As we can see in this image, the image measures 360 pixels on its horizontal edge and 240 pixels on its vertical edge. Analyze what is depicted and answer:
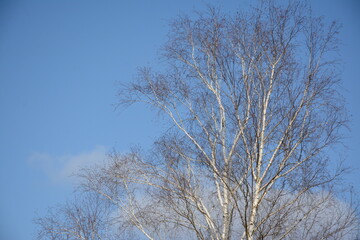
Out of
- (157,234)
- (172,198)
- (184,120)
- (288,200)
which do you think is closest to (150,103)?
(184,120)

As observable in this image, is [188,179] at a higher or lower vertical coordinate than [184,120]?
lower

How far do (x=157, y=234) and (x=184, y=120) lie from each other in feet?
7.96

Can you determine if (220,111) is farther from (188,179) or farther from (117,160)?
(117,160)

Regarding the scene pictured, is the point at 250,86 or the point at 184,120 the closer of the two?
the point at 250,86

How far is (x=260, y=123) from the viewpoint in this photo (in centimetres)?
750

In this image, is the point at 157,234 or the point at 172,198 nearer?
the point at 172,198

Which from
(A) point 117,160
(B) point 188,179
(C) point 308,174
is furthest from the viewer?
(A) point 117,160

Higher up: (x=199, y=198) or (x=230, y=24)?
(x=230, y=24)

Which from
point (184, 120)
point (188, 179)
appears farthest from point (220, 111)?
point (188, 179)

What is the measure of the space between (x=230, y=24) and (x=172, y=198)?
382 centimetres

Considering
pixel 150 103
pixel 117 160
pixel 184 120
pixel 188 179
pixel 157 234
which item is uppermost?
pixel 150 103

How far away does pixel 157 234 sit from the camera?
8375mm

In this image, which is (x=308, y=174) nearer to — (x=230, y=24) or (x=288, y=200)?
(x=288, y=200)

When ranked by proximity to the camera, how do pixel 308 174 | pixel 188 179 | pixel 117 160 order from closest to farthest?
pixel 308 174 → pixel 188 179 → pixel 117 160
